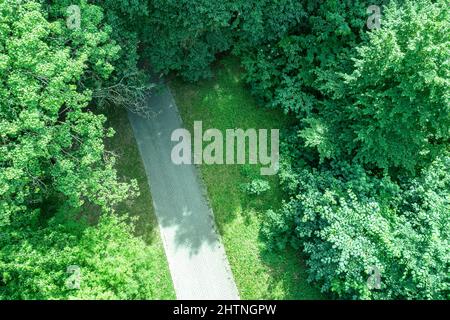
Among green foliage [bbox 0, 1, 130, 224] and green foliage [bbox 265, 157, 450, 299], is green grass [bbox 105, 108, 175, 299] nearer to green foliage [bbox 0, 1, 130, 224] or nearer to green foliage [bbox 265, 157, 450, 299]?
green foliage [bbox 0, 1, 130, 224]

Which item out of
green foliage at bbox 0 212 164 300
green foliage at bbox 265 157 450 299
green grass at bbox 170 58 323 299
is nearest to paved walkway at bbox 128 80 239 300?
green grass at bbox 170 58 323 299

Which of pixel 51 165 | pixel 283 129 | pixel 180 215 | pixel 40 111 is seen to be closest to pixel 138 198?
pixel 180 215


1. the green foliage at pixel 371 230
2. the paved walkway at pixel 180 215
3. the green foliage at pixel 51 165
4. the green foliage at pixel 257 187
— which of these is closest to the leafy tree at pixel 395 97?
the green foliage at pixel 371 230

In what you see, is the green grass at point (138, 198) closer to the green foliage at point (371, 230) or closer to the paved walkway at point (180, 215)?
the paved walkway at point (180, 215)

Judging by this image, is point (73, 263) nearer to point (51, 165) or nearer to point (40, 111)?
point (51, 165)

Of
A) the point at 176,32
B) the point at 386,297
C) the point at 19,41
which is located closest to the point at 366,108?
the point at 386,297

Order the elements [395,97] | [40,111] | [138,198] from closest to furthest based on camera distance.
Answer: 1. [40,111]
2. [395,97]
3. [138,198]
